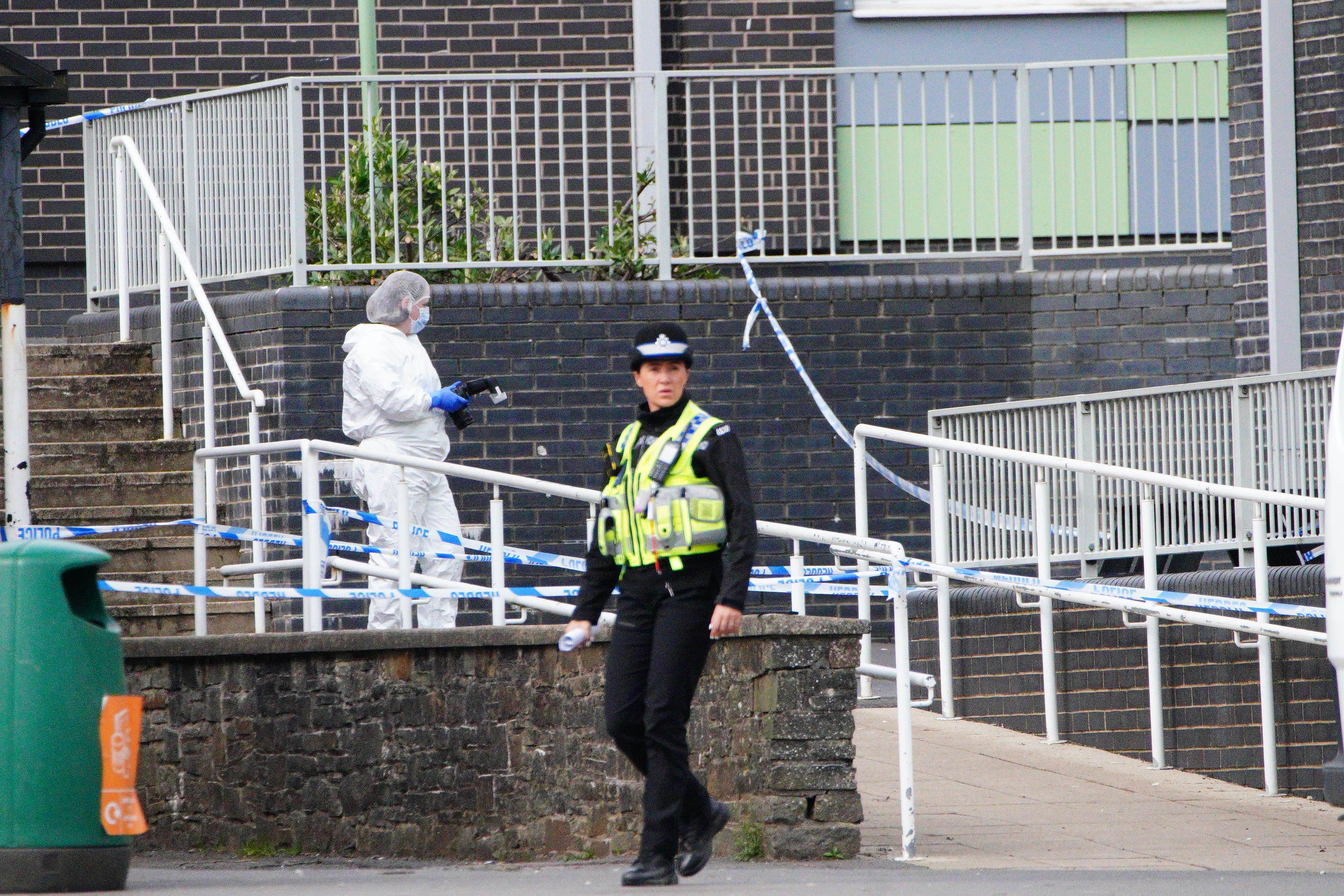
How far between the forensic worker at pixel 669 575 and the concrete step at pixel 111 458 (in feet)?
18.9

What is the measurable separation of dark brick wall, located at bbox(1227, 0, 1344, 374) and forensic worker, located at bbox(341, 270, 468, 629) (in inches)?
178

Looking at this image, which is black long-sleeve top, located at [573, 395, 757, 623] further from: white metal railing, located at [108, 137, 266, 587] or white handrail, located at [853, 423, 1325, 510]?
white metal railing, located at [108, 137, 266, 587]

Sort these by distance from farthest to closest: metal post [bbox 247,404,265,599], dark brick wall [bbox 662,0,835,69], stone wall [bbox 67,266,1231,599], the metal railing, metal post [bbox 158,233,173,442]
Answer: dark brick wall [bbox 662,0,835,69] → the metal railing → metal post [bbox 158,233,173,442] → stone wall [bbox 67,266,1231,599] → metal post [bbox 247,404,265,599]

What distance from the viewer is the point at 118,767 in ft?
21.8

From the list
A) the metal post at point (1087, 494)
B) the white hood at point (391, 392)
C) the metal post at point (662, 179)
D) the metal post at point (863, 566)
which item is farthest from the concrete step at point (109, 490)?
the metal post at point (1087, 494)

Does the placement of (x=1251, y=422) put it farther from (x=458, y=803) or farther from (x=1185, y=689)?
(x=458, y=803)

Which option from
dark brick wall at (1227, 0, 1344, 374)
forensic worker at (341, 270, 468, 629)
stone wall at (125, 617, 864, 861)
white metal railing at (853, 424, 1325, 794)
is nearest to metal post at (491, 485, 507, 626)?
stone wall at (125, 617, 864, 861)

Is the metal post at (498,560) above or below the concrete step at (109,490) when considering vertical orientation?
below

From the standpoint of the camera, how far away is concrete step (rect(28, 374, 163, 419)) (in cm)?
1213

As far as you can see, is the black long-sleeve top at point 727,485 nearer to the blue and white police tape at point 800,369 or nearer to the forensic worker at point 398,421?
the forensic worker at point 398,421

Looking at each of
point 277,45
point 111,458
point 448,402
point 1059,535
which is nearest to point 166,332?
point 111,458

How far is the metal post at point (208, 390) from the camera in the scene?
11.8m

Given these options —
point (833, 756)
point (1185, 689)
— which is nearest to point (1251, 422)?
point (1185, 689)

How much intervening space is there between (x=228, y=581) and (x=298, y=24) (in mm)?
4781
